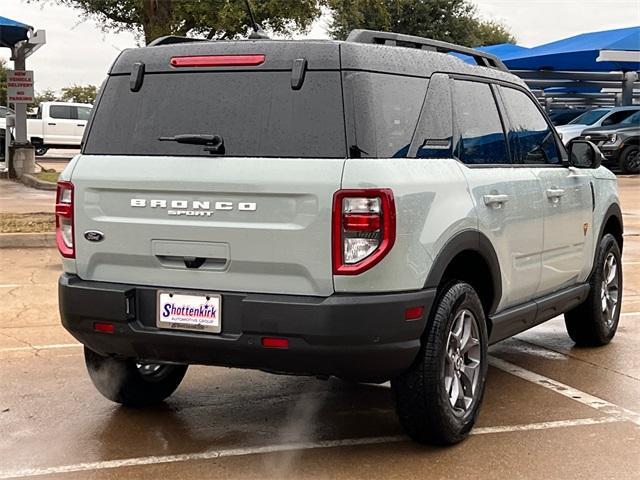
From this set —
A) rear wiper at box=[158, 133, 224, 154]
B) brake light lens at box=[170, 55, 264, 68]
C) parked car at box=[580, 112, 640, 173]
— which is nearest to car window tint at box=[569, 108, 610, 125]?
parked car at box=[580, 112, 640, 173]

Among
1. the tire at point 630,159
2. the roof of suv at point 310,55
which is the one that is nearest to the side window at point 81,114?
the tire at point 630,159

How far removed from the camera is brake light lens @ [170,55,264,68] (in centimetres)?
427

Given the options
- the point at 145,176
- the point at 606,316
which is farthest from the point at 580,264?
the point at 145,176

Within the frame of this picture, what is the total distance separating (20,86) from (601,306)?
1673 cm

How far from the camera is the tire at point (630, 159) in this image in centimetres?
2416

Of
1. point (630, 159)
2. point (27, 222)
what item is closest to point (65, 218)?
point (27, 222)

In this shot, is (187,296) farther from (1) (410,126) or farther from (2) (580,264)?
(2) (580,264)

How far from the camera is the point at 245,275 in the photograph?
4.10 meters

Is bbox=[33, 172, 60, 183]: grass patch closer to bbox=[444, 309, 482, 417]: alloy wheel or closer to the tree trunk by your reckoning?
the tree trunk

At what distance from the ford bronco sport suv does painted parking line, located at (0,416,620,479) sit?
0.30m

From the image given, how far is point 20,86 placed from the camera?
20406 millimetres

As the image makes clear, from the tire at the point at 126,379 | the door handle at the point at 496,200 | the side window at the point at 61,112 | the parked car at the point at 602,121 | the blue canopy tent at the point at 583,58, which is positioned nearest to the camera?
the door handle at the point at 496,200

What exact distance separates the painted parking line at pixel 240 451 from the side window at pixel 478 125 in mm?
1378

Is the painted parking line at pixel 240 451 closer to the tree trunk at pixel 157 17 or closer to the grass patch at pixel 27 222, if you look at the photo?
the grass patch at pixel 27 222
